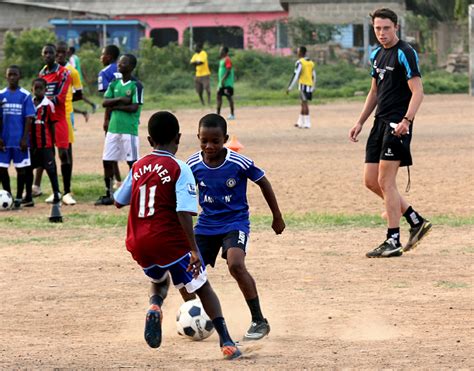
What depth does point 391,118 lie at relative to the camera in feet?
33.1

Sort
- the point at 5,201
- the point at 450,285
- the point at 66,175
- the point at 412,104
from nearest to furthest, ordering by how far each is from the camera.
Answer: the point at 450,285 < the point at 412,104 < the point at 5,201 < the point at 66,175

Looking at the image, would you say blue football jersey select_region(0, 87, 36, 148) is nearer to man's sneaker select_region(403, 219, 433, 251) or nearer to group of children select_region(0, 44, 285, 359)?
man's sneaker select_region(403, 219, 433, 251)

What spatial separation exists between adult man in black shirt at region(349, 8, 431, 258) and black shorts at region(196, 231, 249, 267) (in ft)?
9.09

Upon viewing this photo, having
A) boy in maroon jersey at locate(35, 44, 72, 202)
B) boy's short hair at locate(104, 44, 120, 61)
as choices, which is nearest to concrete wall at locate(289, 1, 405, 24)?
boy's short hair at locate(104, 44, 120, 61)

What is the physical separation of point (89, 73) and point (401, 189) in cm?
2513

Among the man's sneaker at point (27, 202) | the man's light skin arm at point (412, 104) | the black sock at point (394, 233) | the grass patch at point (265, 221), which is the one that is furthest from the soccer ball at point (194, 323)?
the man's sneaker at point (27, 202)

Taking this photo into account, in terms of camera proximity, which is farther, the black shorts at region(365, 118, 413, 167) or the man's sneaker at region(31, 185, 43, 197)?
the man's sneaker at region(31, 185, 43, 197)

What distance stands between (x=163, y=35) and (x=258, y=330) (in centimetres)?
5321

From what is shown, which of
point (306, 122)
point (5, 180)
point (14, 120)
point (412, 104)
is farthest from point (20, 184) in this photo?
point (306, 122)

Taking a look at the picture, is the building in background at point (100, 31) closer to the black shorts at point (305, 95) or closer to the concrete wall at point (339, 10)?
the concrete wall at point (339, 10)

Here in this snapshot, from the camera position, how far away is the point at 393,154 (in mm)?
10109

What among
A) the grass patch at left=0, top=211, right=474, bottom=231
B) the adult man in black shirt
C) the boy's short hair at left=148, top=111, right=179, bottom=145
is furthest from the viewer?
the grass patch at left=0, top=211, right=474, bottom=231

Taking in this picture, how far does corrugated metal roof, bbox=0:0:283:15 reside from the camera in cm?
5722

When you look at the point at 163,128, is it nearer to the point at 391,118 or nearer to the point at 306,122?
the point at 391,118
